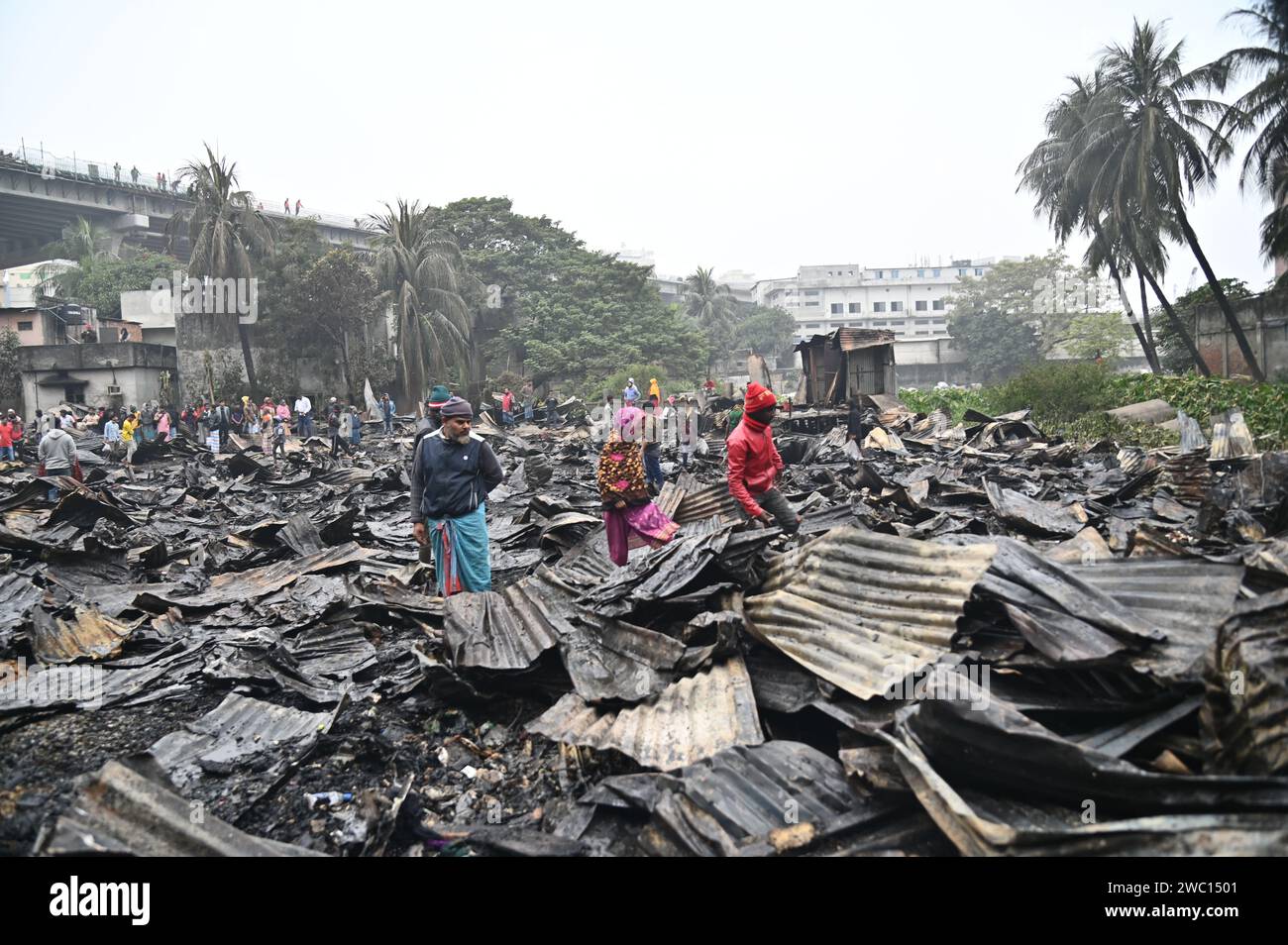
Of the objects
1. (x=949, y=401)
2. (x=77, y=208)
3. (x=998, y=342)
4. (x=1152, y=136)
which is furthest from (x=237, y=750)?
(x=998, y=342)

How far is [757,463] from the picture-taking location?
511 centimetres

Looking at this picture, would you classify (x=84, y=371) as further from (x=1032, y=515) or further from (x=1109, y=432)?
(x=1109, y=432)

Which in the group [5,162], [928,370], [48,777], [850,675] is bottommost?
[48,777]

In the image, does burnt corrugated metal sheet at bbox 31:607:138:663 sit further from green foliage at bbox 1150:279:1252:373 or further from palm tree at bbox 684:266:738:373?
palm tree at bbox 684:266:738:373

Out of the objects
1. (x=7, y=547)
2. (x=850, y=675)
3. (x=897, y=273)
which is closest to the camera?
(x=850, y=675)

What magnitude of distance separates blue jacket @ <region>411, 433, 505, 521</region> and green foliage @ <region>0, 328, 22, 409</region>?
3063 cm

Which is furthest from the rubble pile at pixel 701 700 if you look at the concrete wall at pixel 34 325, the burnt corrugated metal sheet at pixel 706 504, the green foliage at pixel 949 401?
the concrete wall at pixel 34 325

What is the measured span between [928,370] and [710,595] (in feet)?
188

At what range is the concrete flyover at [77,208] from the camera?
40562 mm

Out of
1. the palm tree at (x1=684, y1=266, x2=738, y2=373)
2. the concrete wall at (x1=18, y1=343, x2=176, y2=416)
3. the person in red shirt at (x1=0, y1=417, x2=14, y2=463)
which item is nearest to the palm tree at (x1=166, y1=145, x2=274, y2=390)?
the concrete wall at (x1=18, y1=343, x2=176, y2=416)

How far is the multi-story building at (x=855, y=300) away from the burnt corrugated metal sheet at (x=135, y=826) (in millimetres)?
74826
